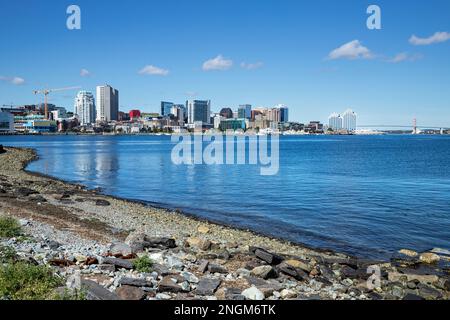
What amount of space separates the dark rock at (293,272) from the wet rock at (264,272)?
690mm

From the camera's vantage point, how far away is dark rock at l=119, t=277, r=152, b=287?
32.2 ft

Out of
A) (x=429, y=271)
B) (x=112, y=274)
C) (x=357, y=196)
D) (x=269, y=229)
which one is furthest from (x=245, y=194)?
(x=112, y=274)

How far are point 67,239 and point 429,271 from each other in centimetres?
1343

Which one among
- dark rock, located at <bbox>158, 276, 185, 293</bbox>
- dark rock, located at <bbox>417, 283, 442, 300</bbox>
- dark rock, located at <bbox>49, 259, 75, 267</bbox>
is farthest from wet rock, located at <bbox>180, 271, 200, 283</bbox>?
dark rock, located at <bbox>417, 283, 442, 300</bbox>

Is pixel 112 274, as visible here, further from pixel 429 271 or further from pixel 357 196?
pixel 357 196

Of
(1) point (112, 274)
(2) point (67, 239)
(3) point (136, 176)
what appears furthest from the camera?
(3) point (136, 176)

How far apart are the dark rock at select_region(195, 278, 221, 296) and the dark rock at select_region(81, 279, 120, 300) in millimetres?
2100

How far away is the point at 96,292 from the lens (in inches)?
347

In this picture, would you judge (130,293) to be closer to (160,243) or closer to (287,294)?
(287,294)

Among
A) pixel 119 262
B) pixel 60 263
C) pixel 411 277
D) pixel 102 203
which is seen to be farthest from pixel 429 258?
pixel 102 203

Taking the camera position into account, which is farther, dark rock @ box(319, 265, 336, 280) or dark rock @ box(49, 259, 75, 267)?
dark rock @ box(319, 265, 336, 280)

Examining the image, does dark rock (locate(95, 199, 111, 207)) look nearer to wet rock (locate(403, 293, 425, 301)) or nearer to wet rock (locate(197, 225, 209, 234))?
wet rock (locate(197, 225, 209, 234))

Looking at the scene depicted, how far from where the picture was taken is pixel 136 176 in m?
51.2
